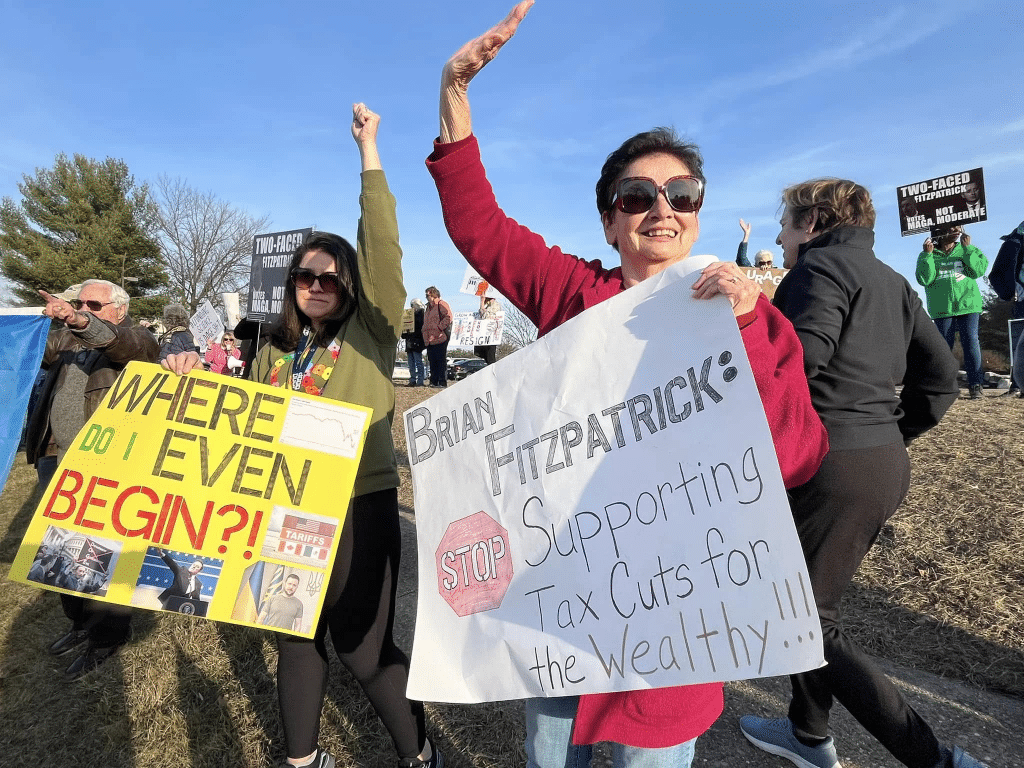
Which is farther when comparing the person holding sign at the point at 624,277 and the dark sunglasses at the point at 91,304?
the dark sunglasses at the point at 91,304

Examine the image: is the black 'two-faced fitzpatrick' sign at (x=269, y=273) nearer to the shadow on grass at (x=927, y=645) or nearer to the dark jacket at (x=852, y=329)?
the dark jacket at (x=852, y=329)

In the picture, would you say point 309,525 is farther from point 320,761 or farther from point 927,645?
point 927,645

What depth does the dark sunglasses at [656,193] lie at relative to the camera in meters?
1.32

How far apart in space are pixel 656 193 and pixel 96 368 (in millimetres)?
3115

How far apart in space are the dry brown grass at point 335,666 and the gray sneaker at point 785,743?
2.88 feet

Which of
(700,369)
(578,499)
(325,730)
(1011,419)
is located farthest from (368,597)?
(1011,419)

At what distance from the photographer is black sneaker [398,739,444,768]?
6.61ft

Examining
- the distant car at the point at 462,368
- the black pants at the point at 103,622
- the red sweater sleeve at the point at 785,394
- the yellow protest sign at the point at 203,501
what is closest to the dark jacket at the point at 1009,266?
the red sweater sleeve at the point at 785,394

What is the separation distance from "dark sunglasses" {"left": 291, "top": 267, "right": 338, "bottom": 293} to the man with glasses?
1.43 m

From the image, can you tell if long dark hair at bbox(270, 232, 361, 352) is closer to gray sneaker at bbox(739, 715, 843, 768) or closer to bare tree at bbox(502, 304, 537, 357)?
gray sneaker at bbox(739, 715, 843, 768)

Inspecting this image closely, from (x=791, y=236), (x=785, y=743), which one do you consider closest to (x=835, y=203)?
(x=791, y=236)

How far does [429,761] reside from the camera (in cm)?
205

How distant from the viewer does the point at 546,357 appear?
1295mm

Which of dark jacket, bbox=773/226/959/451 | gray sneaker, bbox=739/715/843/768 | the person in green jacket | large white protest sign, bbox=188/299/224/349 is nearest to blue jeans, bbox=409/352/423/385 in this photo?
large white protest sign, bbox=188/299/224/349
